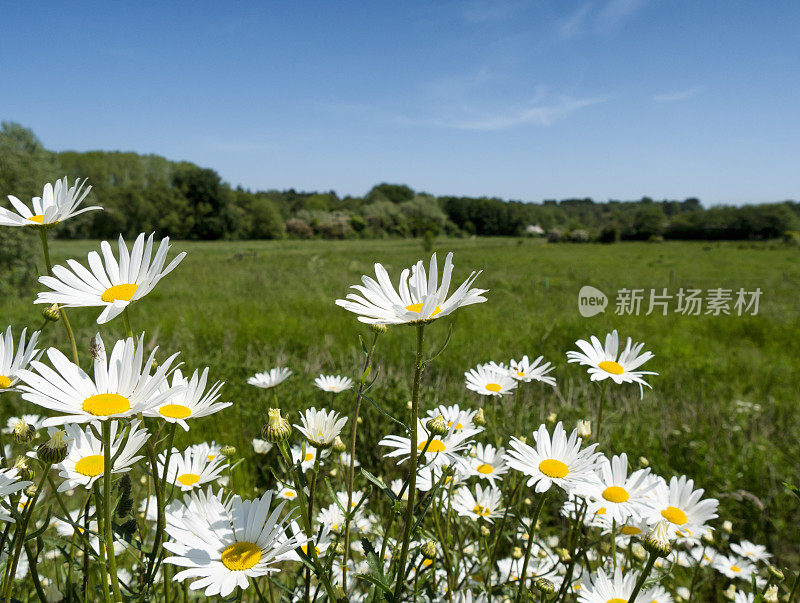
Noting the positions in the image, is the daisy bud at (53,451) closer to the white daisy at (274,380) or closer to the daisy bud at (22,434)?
the daisy bud at (22,434)

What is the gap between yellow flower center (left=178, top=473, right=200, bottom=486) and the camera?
1.09m

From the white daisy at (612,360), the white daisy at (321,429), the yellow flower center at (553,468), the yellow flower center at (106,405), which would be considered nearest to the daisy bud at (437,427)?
the white daisy at (321,429)

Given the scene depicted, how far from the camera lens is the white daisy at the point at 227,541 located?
61cm

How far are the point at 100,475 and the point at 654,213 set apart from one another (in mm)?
46413

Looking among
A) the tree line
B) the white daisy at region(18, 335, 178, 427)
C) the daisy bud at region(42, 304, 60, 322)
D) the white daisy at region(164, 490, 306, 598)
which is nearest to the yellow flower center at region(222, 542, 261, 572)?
the white daisy at region(164, 490, 306, 598)

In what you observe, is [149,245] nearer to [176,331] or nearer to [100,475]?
[100,475]

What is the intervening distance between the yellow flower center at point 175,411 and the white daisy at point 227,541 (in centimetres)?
15

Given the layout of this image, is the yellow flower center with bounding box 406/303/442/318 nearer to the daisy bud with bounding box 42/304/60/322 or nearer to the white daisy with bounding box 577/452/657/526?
the white daisy with bounding box 577/452/657/526

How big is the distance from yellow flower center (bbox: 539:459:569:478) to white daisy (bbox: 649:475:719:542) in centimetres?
27

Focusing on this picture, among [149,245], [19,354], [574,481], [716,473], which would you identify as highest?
[149,245]

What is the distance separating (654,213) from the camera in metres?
40.2

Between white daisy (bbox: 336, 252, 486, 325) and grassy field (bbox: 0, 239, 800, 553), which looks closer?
white daisy (bbox: 336, 252, 486, 325)

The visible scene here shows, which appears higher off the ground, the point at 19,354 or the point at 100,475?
the point at 19,354

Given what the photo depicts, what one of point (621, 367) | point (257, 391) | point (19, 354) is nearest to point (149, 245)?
point (19, 354)
